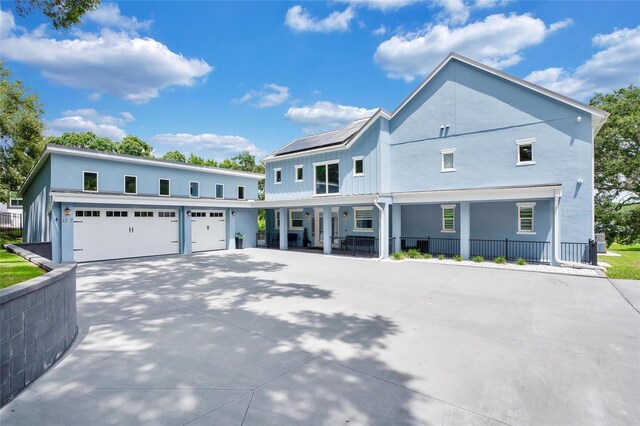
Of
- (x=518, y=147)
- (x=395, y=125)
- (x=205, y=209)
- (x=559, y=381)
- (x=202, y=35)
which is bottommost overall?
(x=559, y=381)

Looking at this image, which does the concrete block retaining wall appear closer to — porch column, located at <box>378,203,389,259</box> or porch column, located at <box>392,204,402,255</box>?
porch column, located at <box>378,203,389,259</box>

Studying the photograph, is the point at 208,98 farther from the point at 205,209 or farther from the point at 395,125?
the point at 395,125

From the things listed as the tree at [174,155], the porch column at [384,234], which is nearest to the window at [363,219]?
the porch column at [384,234]

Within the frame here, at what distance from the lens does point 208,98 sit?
2239 cm

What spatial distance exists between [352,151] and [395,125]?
2757 millimetres

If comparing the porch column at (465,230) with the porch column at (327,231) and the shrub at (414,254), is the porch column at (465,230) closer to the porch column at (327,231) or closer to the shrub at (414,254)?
the shrub at (414,254)

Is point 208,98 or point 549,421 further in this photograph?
point 208,98

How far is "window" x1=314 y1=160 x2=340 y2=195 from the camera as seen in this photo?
1864 centimetres

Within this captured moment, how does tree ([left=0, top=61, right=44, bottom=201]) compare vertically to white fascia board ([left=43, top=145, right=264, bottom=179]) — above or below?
above

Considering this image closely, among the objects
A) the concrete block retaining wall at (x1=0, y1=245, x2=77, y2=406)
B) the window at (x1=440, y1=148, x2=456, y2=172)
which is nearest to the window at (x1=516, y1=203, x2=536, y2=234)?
the window at (x1=440, y1=148, x2=456, y2=172)

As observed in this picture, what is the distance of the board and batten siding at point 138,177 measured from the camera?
14.5m

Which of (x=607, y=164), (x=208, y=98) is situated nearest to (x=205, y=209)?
(x=208, y=98)

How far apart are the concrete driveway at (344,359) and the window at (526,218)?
606 cm

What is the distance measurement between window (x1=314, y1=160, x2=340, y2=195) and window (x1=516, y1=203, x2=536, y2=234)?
9.21 m
